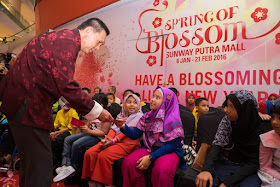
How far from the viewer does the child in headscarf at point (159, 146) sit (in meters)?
1.70

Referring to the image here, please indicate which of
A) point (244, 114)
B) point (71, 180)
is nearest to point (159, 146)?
point (244, 114)

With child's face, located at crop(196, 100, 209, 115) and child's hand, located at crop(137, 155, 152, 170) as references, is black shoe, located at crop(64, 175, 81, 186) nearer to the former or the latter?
child's hand, located at crop(137, 155, 152, 170)

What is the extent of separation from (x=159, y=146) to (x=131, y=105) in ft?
2.28

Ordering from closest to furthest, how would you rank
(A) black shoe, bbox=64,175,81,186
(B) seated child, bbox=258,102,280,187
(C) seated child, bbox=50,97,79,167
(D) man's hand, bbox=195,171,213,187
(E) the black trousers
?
(E) the black trousers < (B) seated child, bbox=258,102,280,187 < (D) man's hand, bbox=195,171,213,187 < (A) black shoe, bbox=64,175,81,186 < (C) seated child, bbox=50,97,79,167

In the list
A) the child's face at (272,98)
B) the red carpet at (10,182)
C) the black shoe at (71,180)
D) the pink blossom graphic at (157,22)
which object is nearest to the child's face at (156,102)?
the black shoe at (71,180)

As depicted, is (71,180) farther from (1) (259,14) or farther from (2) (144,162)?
(1) (259,14)

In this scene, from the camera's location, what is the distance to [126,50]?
4.78m

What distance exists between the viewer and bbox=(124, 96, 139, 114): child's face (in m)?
2.47

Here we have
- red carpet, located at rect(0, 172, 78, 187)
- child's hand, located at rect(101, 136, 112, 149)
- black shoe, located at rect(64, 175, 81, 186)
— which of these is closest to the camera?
child's hand, located at rect(101, 136, 112, 149)

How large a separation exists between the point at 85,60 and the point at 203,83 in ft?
11.3

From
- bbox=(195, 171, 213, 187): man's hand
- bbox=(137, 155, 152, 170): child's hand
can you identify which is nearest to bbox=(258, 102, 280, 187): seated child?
bbox=(195, 171, 213, 187): man's hand

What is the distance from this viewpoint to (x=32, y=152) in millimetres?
1163

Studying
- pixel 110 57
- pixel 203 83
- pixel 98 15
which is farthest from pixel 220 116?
pixel 98 15

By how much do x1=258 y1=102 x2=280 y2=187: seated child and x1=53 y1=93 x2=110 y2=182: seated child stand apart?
5.74 feet
